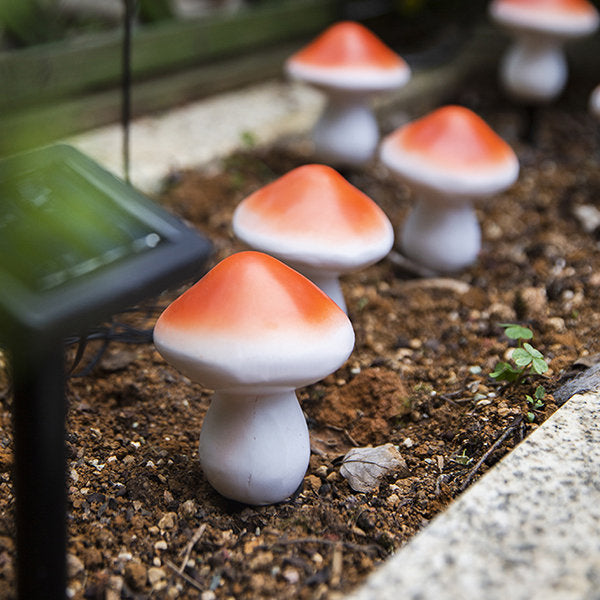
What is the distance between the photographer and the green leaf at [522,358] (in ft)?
6.23

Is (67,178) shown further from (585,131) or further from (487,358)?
(585,131)

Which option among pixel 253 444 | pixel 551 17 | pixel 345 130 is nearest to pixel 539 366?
pixel 253 444

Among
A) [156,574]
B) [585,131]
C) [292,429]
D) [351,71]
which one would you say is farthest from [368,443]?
[585,131]

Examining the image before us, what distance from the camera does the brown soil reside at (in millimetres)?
1481

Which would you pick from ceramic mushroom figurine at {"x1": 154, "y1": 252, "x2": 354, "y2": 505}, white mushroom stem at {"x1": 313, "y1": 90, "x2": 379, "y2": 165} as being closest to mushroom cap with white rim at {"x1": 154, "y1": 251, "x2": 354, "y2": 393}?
ceramic mushroom figurine at {"x1": 154, "y1": 252, "x2": 354, "y2": 505}

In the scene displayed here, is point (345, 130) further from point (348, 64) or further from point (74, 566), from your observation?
point (74, 566)

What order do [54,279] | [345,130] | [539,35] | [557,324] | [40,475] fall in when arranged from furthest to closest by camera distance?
[539,35] < [345,130] < [557,324] < [40,475] < [54,279]

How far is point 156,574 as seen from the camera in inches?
57.7

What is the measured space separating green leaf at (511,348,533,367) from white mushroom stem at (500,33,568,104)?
7.00ft

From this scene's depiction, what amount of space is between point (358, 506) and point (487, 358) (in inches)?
28.5

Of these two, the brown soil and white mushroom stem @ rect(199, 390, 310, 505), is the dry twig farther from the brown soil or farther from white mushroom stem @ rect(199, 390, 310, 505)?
white mushroom stem @ rect(199, 390, 310, 505)

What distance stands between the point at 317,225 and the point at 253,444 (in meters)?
0.57

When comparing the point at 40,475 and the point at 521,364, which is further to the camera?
the point at 521,364

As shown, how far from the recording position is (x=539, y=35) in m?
3.55
